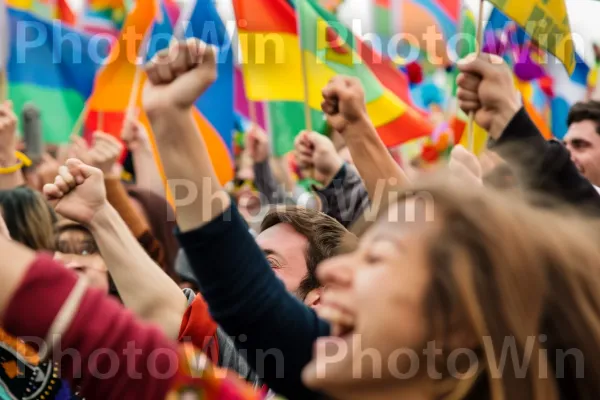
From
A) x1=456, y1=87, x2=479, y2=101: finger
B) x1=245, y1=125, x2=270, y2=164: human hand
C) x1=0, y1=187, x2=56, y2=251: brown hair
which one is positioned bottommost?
x1=245, y1=125, x2=270, y2=164: human hand

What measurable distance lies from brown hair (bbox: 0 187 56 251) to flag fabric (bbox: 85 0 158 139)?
1.82 meters

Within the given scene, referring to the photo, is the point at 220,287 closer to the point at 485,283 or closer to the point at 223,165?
the point at 485,283

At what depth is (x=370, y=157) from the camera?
2498 millimetres

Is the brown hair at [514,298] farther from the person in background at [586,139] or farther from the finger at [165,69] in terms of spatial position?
the person in background at [586,139]

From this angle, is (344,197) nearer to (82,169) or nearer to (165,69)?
(82,169)

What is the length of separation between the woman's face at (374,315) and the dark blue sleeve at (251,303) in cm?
17

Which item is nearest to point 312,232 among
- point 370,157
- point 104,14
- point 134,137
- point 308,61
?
point 370,157

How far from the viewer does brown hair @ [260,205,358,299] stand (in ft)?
8.54

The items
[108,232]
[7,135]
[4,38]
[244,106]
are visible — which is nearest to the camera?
[108,232]

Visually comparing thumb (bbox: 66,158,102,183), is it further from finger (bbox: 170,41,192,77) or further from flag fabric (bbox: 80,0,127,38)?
flag fabric (bbox: 80,0,127,38)

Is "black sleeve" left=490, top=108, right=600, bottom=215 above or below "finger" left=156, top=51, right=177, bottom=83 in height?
below

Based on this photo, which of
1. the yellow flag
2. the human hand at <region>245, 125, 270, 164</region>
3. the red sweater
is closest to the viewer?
the red sweater

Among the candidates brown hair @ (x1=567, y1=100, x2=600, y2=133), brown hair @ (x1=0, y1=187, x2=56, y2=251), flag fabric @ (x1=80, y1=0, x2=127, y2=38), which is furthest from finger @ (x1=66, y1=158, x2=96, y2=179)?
flag fabric @ (x1=80, y1=0, x2=127, y2=38)

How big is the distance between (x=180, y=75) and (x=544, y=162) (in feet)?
3.31
